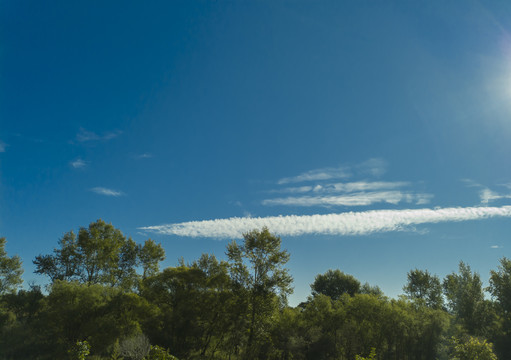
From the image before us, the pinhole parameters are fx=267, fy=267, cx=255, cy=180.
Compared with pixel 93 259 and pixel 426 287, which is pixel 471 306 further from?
pixel 93 259

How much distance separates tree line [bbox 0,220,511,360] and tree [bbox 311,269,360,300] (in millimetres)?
27039

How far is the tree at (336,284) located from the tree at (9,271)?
65.6 m

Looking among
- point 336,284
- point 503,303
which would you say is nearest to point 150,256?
point 336,284

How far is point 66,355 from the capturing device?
28984mm

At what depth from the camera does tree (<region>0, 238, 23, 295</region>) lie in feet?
133

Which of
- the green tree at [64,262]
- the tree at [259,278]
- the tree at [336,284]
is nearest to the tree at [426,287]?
the tree at [336,284]

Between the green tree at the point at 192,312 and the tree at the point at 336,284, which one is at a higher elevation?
the green tree at the point at 192,312

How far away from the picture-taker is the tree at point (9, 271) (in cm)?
4056

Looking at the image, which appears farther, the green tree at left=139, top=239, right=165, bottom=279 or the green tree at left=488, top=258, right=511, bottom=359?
the green tree at left=139, top=239, right=165, bottom=279

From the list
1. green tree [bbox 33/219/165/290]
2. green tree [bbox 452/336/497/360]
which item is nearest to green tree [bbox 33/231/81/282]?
green tree [bbox 33/219/165/290]

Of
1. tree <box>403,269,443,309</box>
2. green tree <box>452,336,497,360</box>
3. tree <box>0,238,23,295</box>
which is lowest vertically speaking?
tree <box>403,269,443,309</box>

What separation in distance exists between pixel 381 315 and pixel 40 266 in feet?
175

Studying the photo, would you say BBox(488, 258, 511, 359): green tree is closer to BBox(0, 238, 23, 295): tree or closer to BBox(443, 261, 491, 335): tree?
BBox(443, 261, 491, 335): tree

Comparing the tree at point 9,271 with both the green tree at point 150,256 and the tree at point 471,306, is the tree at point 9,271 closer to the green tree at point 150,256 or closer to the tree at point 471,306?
the green tree at point 150,256
